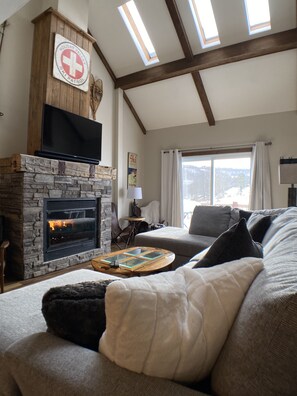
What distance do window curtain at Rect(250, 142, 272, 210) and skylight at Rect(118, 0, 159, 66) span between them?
8.60 ft

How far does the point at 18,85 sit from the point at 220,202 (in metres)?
4.19

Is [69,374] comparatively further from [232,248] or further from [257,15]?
[257,15]

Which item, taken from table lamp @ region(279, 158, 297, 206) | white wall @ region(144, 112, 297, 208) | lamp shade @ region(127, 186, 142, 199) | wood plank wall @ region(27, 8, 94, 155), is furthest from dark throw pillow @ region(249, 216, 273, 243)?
lamp shade @ region(127, 186, 142, 199)

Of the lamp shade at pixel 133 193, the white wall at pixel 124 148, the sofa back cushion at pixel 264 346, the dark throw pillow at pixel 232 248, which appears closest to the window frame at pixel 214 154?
the white wall at pixel 124 148

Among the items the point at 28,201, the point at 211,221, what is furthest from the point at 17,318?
the point at 211,221

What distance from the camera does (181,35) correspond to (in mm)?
3900

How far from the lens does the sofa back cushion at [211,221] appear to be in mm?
3180

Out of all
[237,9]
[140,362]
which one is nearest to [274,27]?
[237,9]

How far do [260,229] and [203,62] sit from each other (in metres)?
3.29

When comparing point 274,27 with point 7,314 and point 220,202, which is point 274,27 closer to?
point 220,202

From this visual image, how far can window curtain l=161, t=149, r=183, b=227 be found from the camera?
546 centimetres

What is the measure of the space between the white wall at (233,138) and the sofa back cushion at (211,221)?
1874 millimetres

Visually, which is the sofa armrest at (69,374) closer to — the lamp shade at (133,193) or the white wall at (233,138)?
the lamp shade at (133,193)

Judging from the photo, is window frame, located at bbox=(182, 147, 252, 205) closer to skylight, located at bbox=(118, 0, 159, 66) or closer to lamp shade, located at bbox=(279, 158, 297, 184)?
lamp shade, located at bbox=(279, 158, 297, 184)
